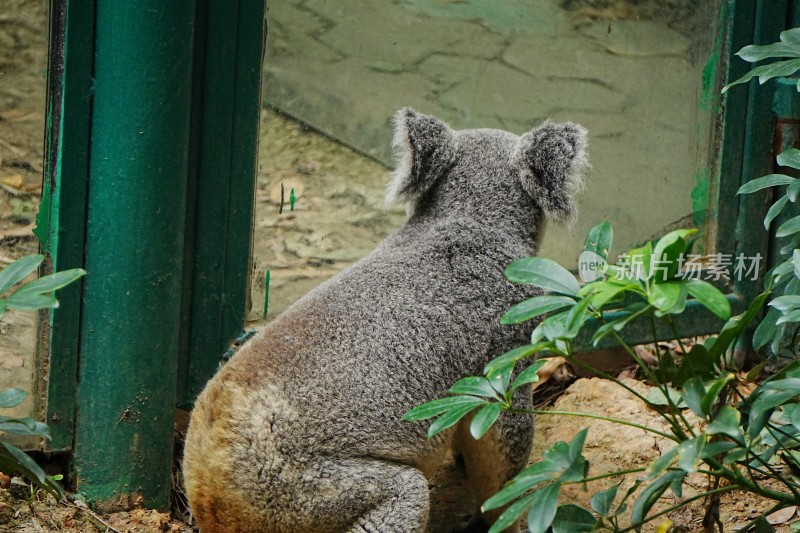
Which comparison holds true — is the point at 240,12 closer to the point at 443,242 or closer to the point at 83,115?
the point at 83,115

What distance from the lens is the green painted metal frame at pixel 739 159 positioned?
471cm

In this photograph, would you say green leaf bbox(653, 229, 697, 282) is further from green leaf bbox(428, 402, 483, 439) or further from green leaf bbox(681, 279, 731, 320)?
green leaf bbox(428, 402, 483, 439)

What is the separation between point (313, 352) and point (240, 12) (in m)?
1.39

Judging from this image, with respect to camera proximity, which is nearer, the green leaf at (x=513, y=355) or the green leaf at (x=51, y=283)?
the green leaf at (x=513, y=355)

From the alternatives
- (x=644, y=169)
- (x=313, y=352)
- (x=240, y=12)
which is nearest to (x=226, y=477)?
(x=313, y=352)

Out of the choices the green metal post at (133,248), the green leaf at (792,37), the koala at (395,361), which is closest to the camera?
the koala at (395,361)

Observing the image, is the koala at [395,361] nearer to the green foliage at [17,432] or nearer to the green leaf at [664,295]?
the green foliage at [17,432]

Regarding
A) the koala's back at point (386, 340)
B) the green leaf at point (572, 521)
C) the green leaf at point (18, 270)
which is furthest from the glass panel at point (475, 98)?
the green leaf at point (572, 521)

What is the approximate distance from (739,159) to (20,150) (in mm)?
3284

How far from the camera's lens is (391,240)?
11.4 feet

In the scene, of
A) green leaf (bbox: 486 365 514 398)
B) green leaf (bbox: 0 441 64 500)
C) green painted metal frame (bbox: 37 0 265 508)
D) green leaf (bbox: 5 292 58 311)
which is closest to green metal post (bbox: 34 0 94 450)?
green painted metal frame (bbox: 37 0 265 508)

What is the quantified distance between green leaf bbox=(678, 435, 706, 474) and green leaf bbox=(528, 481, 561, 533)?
28cm

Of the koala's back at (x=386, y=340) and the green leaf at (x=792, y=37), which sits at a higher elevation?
the green leaf at (x=792, y=37)

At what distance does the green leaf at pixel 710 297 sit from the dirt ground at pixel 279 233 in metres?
1.73
